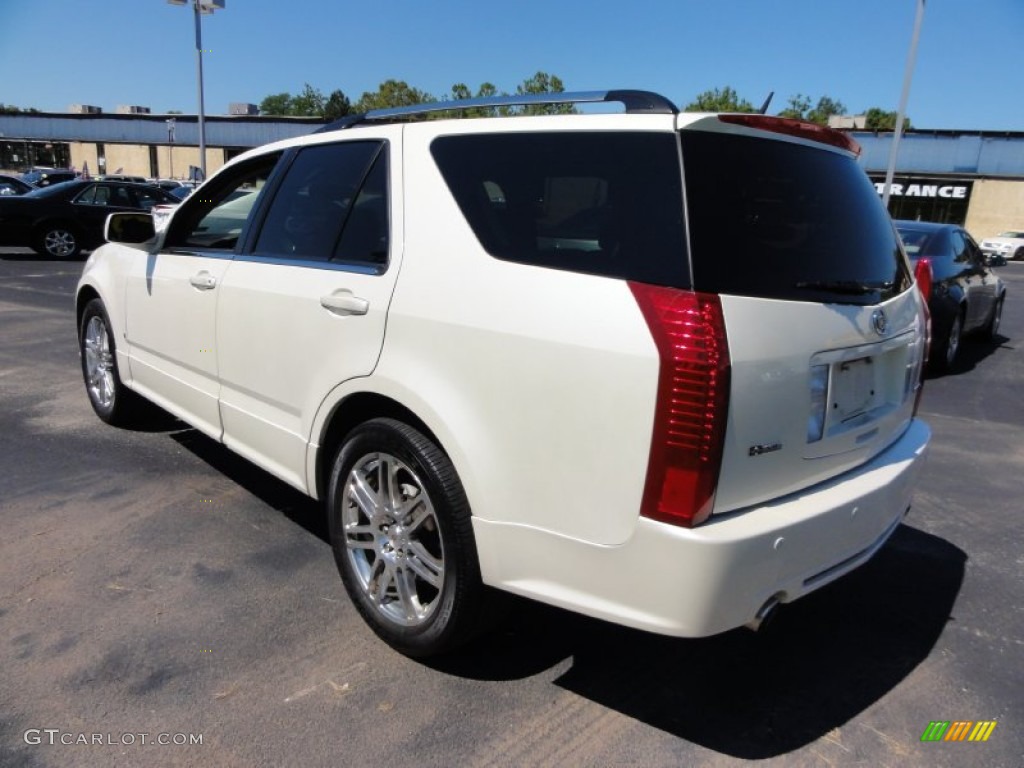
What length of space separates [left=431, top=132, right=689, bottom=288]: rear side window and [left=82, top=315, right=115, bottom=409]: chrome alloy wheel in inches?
132

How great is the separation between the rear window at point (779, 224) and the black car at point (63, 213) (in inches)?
621

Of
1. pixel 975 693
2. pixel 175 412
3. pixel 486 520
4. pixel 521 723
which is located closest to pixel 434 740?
pixel 521 723

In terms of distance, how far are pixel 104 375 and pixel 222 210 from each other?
183 centimetres

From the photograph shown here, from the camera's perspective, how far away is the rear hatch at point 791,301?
2.00 m

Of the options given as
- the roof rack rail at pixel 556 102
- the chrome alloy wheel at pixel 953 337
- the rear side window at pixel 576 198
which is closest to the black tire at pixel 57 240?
the roof rack rail at pixel 556 102

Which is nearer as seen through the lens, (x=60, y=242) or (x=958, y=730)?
(x=958, y=730)

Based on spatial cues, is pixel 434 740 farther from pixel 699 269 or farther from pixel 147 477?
pixel 147 477

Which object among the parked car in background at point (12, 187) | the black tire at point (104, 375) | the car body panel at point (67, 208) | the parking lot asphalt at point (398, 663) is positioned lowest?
the parking lot asphalt at point (398, 663)

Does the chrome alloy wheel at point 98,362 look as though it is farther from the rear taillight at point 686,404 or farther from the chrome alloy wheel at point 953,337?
the chrome alloy wheel at point 953,337

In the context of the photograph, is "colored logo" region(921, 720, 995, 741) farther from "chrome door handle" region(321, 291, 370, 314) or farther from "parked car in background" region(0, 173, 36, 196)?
"parked car in background" region(0, 173, 36, 196)

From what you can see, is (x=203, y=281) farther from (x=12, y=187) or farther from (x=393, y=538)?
(x=12, y=187)

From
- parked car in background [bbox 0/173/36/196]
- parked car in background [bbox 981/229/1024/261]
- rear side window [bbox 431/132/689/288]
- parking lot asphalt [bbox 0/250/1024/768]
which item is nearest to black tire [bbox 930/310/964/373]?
parking lot asphalt [bbox 0/250/1024/768]

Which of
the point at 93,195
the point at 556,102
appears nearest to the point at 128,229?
the point at 556,102

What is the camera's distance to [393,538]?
8.80 feet
